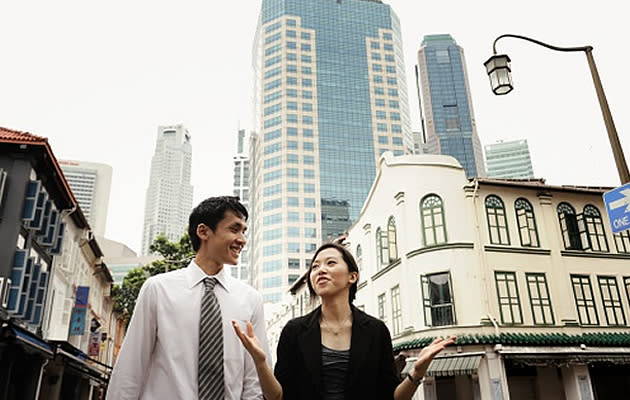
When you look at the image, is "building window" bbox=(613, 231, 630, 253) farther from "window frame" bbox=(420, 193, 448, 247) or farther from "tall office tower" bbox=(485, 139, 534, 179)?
"tall office tower" bbox=(485, 139, 534, 179)

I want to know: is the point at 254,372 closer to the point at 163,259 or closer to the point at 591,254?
the point at 591,254

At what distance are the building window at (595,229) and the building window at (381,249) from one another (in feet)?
29.9

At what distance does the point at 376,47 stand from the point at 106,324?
336ft

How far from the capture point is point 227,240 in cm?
351

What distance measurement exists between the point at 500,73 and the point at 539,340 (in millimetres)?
13106

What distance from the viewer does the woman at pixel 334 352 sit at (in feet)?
10.3

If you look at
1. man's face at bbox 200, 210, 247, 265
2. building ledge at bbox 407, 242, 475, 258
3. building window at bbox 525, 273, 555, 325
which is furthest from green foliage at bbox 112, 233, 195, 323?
man's face at bbox 200, 210, 247, 265

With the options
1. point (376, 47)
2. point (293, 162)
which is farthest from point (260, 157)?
point (376, 47)

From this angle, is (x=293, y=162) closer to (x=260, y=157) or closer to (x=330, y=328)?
(x=260, y=157)

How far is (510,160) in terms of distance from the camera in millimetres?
187750

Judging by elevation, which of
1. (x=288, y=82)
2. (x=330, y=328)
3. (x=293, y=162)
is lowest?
(x=330, y=328)

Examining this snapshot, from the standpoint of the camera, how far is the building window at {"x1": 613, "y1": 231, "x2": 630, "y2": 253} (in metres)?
22.2

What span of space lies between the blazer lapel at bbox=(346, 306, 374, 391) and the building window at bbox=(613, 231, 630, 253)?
75.6ft

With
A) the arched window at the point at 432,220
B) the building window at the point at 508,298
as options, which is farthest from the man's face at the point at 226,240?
the building window at the point at 508,298
